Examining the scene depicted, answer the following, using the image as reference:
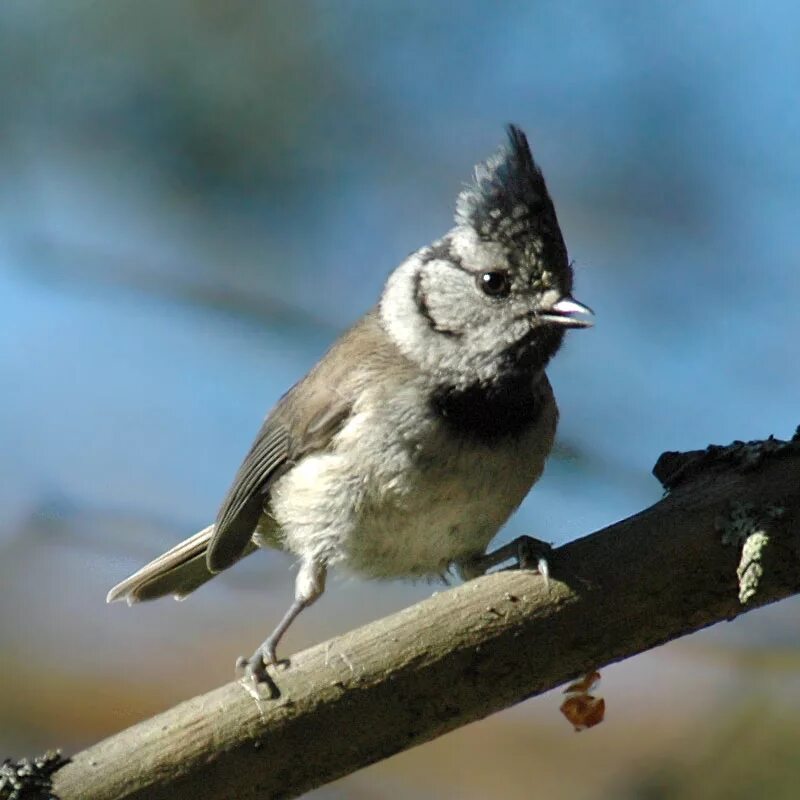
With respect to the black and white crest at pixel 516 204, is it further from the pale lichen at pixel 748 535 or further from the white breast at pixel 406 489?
the pale lichen at pixel 748 535

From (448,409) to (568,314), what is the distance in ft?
1.15

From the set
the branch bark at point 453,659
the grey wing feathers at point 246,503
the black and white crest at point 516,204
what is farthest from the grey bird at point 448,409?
the branch bark at point 453,659

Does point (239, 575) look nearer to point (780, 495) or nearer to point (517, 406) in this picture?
point (517, 406)

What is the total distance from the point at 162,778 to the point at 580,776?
1.59 meters

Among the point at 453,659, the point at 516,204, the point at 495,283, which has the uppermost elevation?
the point at 516,204

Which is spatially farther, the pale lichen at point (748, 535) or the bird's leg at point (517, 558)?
the bird's leg at point (517, 558)

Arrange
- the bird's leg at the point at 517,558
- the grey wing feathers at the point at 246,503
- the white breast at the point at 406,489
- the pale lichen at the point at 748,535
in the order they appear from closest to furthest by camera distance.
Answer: the pale lichen at the point at 748,535 < the bird's leg at the point at 517,558 < the white breast at the point at 406,489 < the grey wing feathers at the point at 246,503

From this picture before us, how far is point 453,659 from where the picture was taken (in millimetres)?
1996

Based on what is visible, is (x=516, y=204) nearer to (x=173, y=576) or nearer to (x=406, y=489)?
(x=406, y=489)

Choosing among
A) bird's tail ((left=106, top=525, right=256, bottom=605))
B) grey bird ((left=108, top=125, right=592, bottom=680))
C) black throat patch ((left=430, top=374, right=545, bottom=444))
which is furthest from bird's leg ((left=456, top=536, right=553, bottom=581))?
bird's tail ((left=106, top=525, right=256, bottom=605))

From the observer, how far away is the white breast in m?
2.55

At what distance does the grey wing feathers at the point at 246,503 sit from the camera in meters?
3.02

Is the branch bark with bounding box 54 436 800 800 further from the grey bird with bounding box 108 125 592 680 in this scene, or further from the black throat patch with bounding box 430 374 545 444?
the black throat patch with bounding box 430 374 545 444

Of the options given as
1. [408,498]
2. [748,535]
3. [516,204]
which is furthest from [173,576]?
[748,535]
